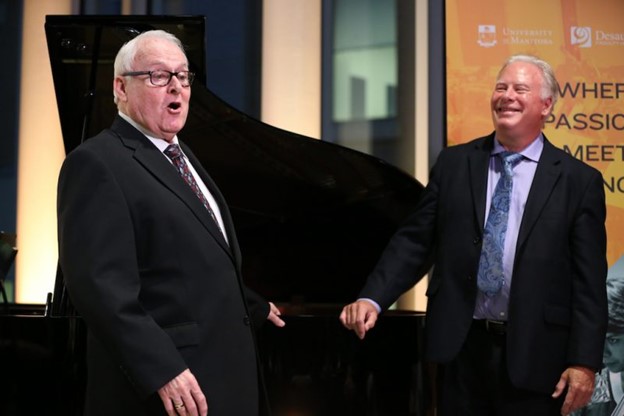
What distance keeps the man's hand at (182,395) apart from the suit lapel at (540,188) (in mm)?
986

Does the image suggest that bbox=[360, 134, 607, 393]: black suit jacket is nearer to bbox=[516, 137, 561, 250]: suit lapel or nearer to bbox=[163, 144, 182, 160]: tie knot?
bbox=[516, 137, 561, 250]: suit lapel

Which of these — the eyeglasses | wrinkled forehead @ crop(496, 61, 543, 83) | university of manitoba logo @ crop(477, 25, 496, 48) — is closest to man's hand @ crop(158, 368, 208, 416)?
the eyeglasses

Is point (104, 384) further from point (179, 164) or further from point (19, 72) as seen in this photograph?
point (19, 72)

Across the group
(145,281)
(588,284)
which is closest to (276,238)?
(588,284)

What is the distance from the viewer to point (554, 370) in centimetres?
227

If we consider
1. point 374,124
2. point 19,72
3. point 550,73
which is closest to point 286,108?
point 374,124

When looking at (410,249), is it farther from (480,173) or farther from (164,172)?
(164,172)

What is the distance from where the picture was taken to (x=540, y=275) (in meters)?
2.26

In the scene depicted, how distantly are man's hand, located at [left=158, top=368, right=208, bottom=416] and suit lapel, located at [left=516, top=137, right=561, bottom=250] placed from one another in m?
0.99

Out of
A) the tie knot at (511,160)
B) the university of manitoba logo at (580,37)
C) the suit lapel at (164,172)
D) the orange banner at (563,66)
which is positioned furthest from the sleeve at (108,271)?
the university of manitoba logo at (580,37)

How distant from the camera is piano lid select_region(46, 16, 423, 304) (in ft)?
9.95

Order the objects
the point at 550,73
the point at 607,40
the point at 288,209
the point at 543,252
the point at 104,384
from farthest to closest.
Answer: the point at 607,40, the point at 288,209, the point at 550,73, the point at 543,252, the point at 104,384

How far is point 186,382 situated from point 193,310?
170 mm

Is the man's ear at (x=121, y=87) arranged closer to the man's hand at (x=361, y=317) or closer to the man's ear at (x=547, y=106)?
the man's hand at (x=361, y=317)
